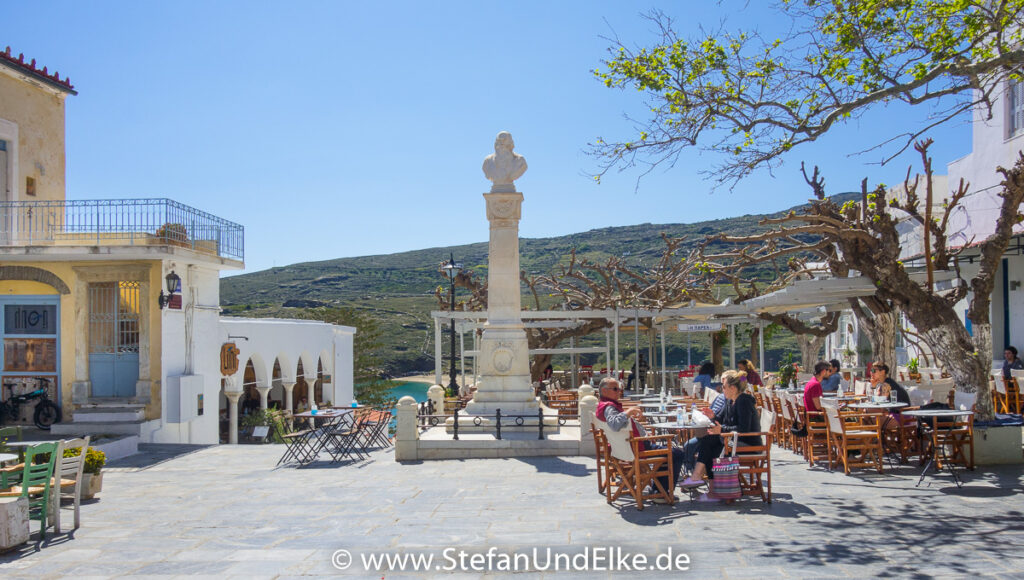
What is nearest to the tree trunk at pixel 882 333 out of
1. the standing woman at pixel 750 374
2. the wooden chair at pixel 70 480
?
the standing woman at pixel 750 374

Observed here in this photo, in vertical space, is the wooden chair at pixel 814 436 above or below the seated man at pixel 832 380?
below

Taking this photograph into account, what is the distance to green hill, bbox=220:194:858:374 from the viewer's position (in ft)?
237

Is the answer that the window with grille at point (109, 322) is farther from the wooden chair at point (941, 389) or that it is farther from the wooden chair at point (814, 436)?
the wooden chair at point (941, 389)

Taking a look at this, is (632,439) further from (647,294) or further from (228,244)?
(647,294)

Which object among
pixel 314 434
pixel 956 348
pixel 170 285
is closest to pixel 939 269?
pixel 956 348

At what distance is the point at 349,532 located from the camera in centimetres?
715

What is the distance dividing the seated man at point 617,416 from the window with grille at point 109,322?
11460 millimetres

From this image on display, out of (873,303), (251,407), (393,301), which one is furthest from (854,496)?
(393,301)

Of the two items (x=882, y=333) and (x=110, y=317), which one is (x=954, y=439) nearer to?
(x=882, y=333)

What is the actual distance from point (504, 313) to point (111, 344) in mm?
8245

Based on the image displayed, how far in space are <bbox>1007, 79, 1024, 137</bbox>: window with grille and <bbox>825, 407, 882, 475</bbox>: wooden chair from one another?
1178 cm

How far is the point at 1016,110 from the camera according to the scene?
693 inches

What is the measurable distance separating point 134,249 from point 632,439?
37.5 ft

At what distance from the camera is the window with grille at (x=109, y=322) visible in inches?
617
